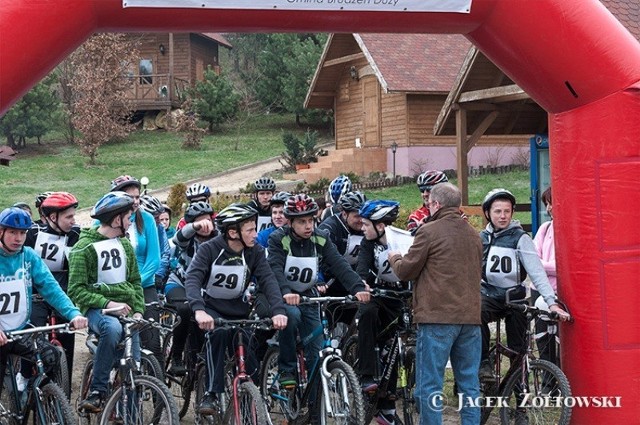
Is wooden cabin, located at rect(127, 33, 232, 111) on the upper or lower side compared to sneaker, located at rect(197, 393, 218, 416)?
upper

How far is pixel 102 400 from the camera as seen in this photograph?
7250mm

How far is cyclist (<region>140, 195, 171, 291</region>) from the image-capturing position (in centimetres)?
946

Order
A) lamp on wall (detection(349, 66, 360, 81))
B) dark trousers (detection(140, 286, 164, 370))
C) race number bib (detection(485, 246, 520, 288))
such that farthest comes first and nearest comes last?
1. lamp on wall (detection(349, 66, 360, 81))
2. dark trousers (detection(140, 286, 164, 370))
3. race number bib (detection(485, 246, 520, 288))

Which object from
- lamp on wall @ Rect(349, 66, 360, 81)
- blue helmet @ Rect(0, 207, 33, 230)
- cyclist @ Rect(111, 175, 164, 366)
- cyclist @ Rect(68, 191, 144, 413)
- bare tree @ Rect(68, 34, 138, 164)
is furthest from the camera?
bare tree @ Rect(68, 34, 138, 164)

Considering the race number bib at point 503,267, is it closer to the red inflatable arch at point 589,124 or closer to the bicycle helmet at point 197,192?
the red inflatable arch at point 589,124

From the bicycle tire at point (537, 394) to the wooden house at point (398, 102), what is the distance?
78.8 ft

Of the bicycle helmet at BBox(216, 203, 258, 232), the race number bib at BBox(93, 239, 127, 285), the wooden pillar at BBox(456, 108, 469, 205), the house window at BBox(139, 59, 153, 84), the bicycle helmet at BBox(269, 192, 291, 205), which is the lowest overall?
the race number bib at BBox(93, 239, 127, 285)

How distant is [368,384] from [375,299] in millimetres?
711

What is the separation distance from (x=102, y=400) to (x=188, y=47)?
42849mm

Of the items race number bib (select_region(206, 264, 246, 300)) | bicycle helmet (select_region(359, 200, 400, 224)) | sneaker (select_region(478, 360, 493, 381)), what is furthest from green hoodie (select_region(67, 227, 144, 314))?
sneaker (select_region(478, 360, 493, 381))

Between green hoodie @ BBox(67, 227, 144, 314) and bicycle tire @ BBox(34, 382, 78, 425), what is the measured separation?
0.72 meters

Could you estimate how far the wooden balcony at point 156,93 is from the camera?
46.2m

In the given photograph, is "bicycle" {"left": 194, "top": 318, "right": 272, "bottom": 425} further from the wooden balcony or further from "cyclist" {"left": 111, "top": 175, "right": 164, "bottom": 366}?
the wooden balcony

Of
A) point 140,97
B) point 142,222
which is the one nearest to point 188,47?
point 140,97
